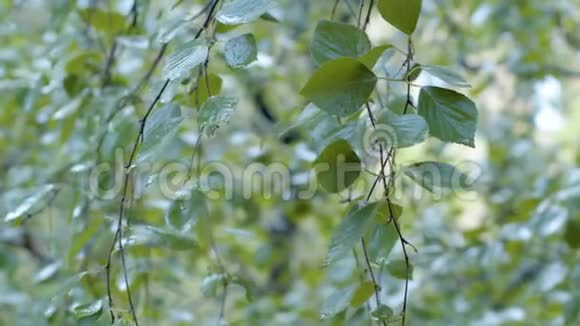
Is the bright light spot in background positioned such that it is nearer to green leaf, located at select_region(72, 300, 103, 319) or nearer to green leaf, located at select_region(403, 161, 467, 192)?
green leaf, located at select_region(403, 161, 467, 192)

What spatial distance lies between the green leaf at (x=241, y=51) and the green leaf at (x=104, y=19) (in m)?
0.38

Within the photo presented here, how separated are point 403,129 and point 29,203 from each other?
1.29 feet

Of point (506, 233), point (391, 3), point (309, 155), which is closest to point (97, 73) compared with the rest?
point (309, 155)

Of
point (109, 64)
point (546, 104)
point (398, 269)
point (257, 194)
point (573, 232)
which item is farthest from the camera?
point (546, 104)

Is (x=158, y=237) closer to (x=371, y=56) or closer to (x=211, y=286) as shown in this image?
(x=211, y=286)

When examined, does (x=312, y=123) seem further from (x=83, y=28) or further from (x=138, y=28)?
(x=83, y=28)

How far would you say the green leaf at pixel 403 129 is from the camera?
1.38 ft

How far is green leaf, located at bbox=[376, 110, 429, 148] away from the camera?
1.38ft

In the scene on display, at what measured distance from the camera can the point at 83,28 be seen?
946 millimetres

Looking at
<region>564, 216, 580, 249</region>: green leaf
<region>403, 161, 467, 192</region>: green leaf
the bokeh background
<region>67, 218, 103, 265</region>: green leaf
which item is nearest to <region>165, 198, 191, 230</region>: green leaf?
the bokeh background

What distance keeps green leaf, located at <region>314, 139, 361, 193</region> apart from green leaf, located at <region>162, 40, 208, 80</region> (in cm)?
10

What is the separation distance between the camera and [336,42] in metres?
0.45

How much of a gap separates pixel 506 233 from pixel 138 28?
620 mm

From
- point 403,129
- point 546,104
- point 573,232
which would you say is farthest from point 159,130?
point 546,104
